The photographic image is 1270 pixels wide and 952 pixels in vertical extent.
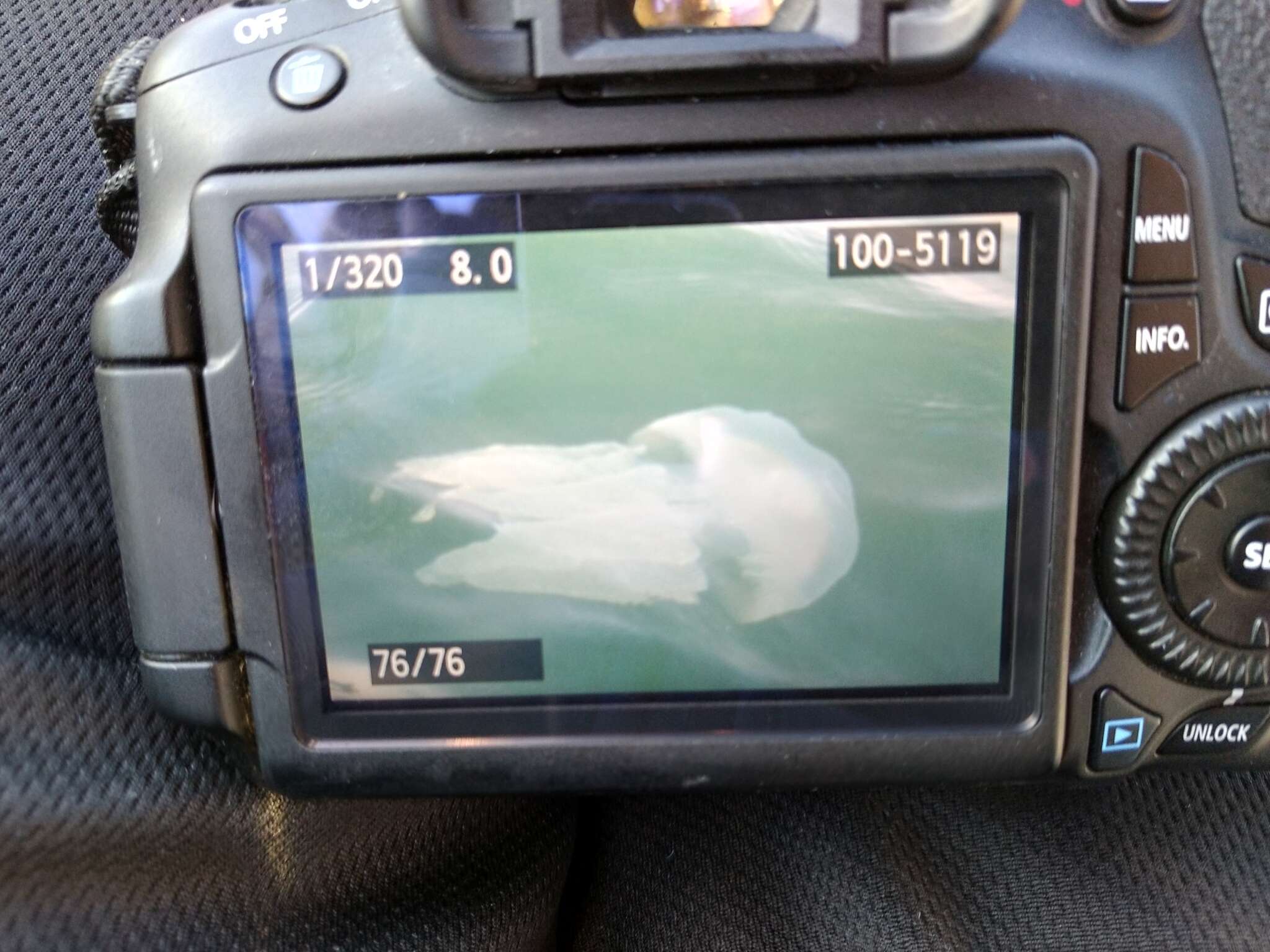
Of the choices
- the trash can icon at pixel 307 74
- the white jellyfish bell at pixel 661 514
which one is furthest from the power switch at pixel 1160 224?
the trash can icon at pixel 307 74

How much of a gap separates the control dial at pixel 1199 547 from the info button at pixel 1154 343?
21 mm

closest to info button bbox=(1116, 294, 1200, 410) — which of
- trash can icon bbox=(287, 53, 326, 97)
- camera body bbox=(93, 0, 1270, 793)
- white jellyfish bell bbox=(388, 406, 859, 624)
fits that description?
camera body bbox=(93, 0, 1270, 793)

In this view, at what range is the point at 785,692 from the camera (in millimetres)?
416

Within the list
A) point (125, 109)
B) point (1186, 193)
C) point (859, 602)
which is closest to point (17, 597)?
point (125, 109)

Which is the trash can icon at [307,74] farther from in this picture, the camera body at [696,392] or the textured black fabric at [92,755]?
the textured black fabric at [92,755]

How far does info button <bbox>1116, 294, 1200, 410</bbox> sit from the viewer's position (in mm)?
380

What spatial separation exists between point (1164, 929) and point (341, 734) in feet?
1.30

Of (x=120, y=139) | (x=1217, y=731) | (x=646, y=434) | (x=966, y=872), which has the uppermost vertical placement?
(x=120, y=139)

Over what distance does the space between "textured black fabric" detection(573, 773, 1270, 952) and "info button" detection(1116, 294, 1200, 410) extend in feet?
0.62

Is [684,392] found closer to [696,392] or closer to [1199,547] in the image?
[696,392]

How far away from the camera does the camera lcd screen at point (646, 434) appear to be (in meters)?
0.38

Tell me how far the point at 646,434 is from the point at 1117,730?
9.1 inches

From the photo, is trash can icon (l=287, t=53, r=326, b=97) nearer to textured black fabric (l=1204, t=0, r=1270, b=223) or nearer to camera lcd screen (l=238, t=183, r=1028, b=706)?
camera lcd screen (l=238, t=183, r=1028, b=706)

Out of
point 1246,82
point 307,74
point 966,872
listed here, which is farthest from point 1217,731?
point 307,74
